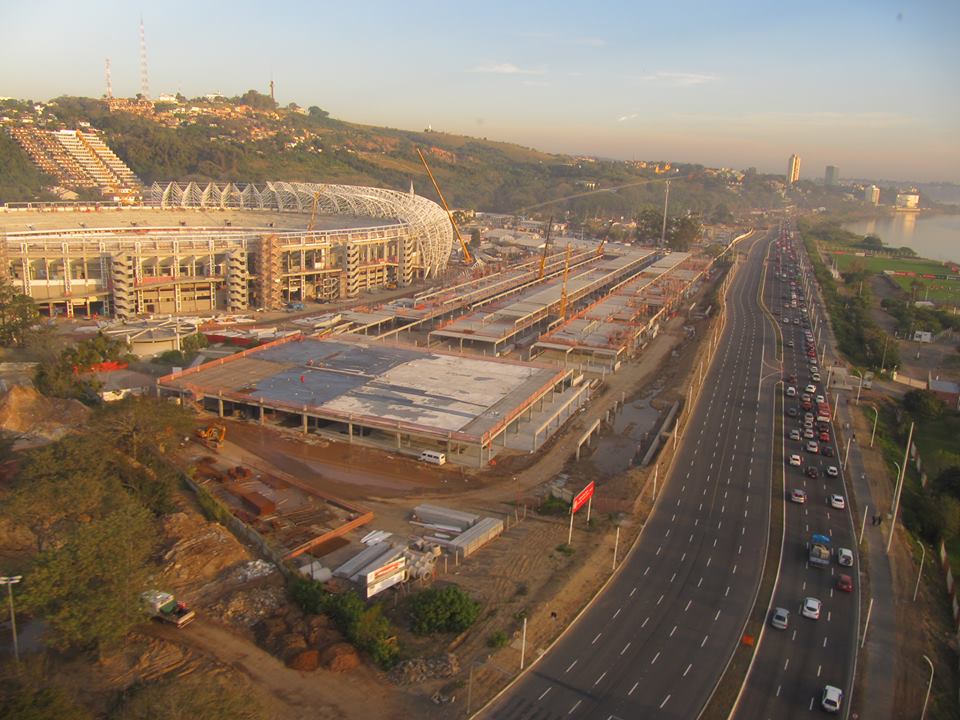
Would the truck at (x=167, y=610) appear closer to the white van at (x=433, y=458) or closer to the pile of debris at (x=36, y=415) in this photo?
the white van at (x=433, y=458)

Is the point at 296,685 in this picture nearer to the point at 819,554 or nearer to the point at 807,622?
the point at 807,622

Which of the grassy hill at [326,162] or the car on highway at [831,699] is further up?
the grassy hill at [326,162]

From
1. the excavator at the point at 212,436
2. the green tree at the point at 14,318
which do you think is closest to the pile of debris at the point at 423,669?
the excavator at the point at 212,436

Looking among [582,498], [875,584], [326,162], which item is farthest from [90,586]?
[326,162]

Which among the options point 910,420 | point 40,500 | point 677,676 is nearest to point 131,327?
point 40,500

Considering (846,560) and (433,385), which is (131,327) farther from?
(846,560)

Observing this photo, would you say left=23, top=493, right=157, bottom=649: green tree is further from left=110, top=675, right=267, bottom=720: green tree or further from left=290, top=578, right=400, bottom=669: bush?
left=290, top=578, right=400, bottom=669: bush

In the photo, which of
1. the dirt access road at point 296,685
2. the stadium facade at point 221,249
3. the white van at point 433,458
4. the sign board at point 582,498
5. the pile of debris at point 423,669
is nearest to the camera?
the dirt access road at point 296,685
